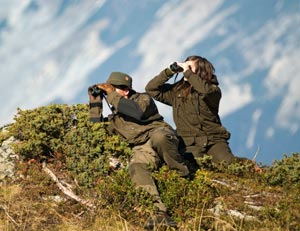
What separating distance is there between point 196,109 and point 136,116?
84.8 inches

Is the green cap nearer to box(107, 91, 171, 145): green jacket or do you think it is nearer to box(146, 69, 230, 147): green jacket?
box(107, 91, 171, 145): green jacket

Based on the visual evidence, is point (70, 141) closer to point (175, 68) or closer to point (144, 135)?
point (144, 135)

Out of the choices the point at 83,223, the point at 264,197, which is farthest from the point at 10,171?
the point at 264,197

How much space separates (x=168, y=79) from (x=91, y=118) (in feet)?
6.10

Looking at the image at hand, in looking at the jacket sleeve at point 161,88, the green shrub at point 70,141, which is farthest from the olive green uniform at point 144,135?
the jacket sleeve at point 161,88

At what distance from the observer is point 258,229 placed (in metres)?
8.91

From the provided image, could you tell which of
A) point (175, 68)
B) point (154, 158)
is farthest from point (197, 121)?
point (154, 158)

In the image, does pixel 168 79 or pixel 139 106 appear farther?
pixel 168 79

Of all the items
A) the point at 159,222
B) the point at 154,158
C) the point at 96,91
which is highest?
the point at 96,91

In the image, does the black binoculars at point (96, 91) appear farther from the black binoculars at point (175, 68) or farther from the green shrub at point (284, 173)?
the green shrub at point (284, 173)

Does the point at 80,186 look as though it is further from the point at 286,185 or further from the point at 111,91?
the point at 286,185

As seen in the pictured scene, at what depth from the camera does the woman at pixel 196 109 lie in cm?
1184

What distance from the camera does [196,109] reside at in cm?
1203

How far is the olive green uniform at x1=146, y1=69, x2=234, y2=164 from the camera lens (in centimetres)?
1201
